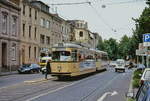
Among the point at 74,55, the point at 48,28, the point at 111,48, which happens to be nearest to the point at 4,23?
the point at 74,55

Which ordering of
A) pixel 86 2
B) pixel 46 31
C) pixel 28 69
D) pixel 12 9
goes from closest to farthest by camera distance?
pixel 86 2 → pixel 28 69 → pixel 12 9 → pixel 46 31

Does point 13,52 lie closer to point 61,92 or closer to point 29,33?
point 29,33

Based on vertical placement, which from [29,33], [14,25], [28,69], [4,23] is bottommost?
[28,69]

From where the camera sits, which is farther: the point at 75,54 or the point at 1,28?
the point at 1,28

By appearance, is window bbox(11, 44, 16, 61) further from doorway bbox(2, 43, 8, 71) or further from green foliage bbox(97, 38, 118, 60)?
green foliage bbox(97, 38, 118, 60)

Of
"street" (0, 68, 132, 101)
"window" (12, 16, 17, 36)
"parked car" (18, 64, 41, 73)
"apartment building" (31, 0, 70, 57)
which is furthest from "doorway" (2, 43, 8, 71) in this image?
"street" (0, 68, 132, 101)

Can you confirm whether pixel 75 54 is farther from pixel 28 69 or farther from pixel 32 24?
pixel 32 24

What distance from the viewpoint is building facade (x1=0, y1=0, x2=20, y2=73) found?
1813 inches

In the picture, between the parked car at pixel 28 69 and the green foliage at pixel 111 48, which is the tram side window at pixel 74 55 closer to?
the parked car at pixel 28 69

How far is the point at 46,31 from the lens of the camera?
66875mm

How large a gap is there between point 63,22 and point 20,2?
95.3ft

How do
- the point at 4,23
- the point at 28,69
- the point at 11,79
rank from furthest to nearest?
the point at 4,23 → the point at 28,69 → the point at 11,79

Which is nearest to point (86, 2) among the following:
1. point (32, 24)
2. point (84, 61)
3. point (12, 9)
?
point (84, 61)

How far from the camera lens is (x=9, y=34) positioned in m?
47.8
